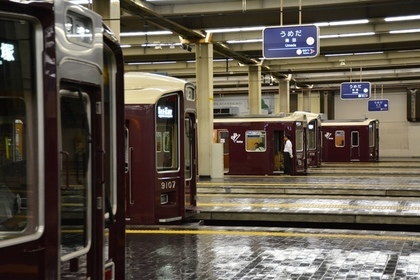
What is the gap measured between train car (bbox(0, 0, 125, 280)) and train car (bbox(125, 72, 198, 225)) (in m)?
7.19

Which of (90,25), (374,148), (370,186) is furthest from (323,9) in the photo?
(374,148)

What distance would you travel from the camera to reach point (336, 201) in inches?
676

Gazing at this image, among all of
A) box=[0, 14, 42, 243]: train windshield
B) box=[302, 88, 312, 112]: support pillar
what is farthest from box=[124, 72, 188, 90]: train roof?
box=[302, 88, 312, 112]: support pillar

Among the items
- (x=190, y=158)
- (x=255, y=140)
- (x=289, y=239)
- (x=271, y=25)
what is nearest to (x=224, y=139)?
(x=255, y=140)

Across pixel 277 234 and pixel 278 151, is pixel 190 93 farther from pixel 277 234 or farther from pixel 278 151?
pixel 278 151

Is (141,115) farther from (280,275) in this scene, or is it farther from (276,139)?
(276,139)

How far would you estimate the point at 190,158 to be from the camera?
13.8 m

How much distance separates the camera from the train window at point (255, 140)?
88.1 feet

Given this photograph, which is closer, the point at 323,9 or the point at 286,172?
the point at 323,9

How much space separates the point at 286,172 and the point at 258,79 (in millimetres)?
7694

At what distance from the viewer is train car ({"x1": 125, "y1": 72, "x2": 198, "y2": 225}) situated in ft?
40.5

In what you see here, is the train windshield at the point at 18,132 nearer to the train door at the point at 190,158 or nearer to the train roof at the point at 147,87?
the train roof at the point at 147,87

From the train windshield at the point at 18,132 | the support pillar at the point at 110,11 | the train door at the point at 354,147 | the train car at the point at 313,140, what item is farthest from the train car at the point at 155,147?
the train door at the point at 354,147

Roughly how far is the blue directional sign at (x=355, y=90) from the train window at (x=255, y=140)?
353 inches
